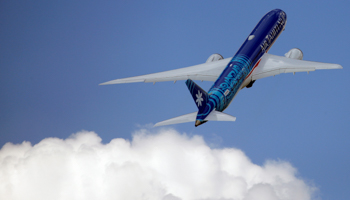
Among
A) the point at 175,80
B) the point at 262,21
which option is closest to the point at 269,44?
the point at 262,21

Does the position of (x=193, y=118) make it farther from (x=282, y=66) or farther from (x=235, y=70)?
(x=282, y=66)

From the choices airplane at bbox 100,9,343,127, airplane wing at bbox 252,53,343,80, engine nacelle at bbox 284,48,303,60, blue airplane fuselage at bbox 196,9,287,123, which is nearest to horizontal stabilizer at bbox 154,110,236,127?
airplane at bbox 100,9,343,127

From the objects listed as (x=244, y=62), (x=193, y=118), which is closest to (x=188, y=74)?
(x=244, y=62)

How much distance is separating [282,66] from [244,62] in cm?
389

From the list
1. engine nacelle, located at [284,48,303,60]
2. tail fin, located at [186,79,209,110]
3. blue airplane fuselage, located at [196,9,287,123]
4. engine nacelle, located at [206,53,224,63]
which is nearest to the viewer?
tail fin, located at [186,79,209,110]

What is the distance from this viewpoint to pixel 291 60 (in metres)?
49.7

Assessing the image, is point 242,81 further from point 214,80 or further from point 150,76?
point 150,76

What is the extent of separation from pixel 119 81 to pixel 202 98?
10646 millimetres

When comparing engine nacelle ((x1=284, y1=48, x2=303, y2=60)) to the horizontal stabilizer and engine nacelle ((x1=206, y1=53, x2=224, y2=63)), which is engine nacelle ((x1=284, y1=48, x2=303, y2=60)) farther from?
the horizontal stabilizer

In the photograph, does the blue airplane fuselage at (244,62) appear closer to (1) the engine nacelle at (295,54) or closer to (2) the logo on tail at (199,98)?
(2) the logo on tail at (199,98)

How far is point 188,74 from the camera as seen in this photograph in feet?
163

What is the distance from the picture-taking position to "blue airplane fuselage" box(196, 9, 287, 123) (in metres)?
43.5

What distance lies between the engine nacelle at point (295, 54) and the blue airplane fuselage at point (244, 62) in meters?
2.28

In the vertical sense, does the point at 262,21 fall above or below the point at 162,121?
above
